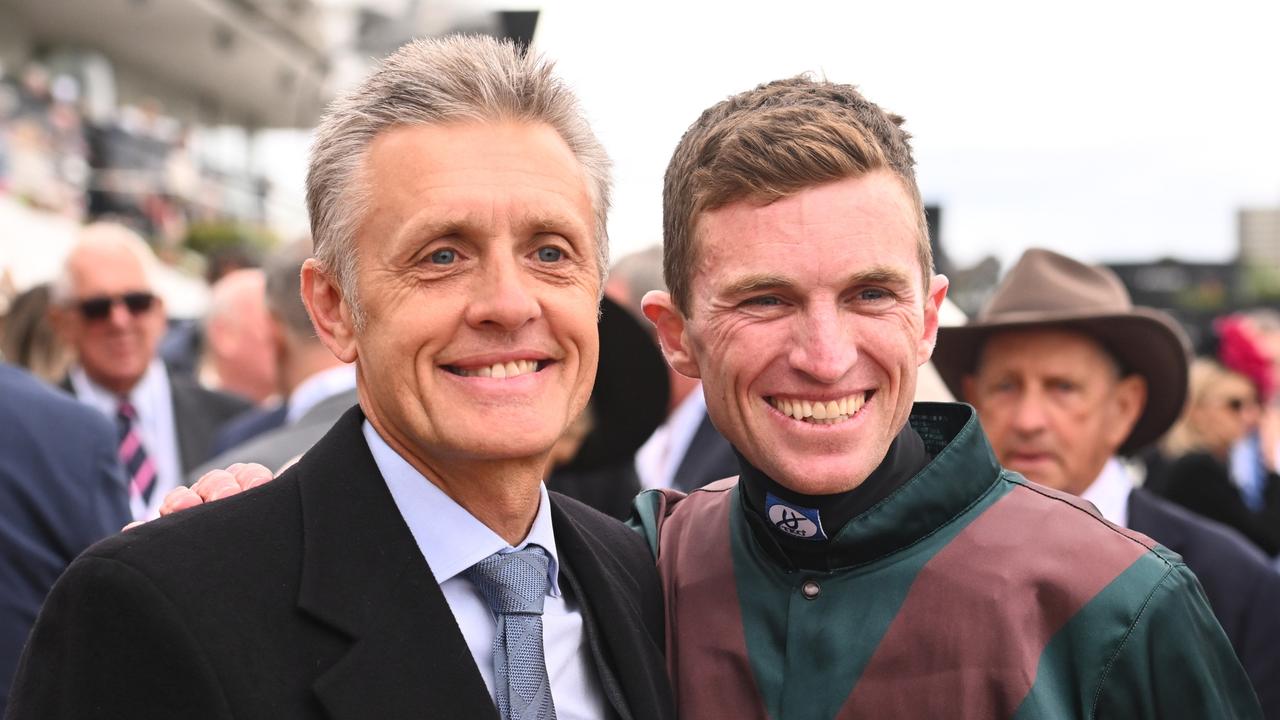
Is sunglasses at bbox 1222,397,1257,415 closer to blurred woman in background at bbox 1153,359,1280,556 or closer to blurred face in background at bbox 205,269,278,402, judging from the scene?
blurred woman in background at bbox 1153,359,1280,556

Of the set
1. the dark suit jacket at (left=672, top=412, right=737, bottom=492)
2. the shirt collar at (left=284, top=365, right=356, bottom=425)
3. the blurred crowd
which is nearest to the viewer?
the shirt collar at (left=284, top=365, right=356, bottom=425)

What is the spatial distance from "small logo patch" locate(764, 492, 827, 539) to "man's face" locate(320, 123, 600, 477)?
20.9 inches

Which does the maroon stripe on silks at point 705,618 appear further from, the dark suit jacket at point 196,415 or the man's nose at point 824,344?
the dark suit jacket at point 196,415

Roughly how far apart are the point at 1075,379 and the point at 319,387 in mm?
2571

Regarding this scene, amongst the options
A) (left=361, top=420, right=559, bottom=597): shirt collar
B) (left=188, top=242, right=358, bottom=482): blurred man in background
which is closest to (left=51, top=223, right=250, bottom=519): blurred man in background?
(left=188, top=242, right=358, bottom=482): blurred man in background

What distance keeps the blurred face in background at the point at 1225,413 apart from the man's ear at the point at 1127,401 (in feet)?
12.9

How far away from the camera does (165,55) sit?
1390 inches

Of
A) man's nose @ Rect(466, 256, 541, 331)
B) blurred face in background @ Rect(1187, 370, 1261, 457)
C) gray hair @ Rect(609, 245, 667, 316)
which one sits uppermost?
man's nose @ Rect(466, 256, 541, 331)

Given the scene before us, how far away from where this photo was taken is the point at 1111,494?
409cm

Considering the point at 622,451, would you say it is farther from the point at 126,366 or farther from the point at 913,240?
the point at 126,366

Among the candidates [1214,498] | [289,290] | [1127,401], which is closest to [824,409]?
[1127,401]

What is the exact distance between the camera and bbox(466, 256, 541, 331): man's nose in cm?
203

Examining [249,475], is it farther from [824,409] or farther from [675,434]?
[675,434]

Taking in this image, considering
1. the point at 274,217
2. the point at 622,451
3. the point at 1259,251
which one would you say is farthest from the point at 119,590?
the point at 1259,251
